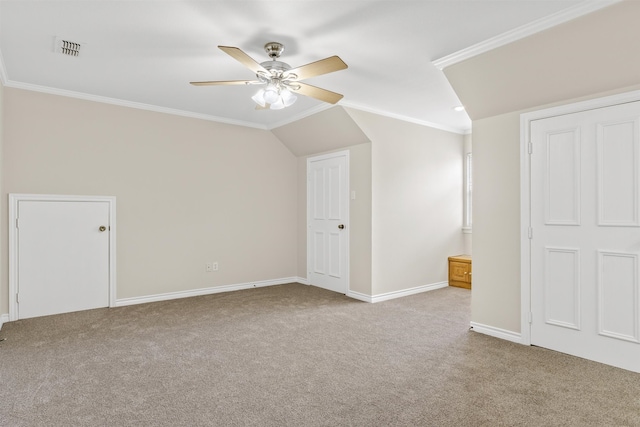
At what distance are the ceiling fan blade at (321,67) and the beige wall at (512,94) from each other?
4.03ft

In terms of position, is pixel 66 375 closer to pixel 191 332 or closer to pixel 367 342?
pixel 191 332

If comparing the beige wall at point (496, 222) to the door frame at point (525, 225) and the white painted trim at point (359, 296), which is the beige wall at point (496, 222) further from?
the white painted trim at point (359, 296)

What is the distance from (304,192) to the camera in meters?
5.85

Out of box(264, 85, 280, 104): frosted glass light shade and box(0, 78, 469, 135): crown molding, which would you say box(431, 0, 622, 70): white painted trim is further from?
box(0, 78, 469, 135): crown molding

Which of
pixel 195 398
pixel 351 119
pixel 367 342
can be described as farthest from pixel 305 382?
pixel 351 119

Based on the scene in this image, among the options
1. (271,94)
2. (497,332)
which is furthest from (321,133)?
(497,332)

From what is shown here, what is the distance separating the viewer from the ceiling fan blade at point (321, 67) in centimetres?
240

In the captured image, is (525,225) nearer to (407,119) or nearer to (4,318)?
(407,119)

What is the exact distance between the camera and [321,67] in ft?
8.32

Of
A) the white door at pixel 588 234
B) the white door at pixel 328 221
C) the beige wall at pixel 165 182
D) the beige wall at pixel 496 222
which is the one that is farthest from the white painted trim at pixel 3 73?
the white door at pixel 588 234

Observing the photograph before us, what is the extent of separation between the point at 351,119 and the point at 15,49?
3.25 meters

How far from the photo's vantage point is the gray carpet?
209cm

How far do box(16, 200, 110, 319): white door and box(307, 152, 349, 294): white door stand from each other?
2778 millimetres

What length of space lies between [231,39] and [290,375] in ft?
8.26
